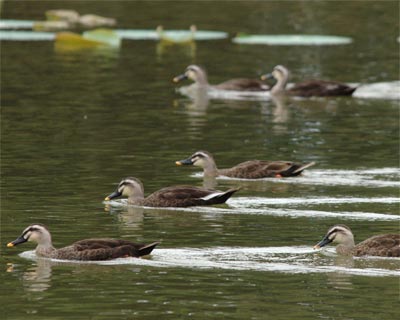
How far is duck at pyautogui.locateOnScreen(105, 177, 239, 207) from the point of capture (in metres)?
26.1

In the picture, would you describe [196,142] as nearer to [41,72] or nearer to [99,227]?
[99,227]

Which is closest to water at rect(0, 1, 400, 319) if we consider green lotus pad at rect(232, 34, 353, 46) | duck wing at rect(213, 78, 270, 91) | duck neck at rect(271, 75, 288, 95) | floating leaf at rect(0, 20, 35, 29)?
green lotus pad at rect(232, 34, 353, 46)

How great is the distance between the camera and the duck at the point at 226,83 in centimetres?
4225

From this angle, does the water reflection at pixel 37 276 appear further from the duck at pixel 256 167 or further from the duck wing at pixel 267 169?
the duck wing at pixel 267 169

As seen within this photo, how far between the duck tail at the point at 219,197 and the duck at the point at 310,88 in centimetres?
1605

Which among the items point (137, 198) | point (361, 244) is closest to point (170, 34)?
point (137, 198)

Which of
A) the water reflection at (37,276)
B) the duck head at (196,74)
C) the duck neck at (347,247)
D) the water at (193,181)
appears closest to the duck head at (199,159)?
the water at (193,181)

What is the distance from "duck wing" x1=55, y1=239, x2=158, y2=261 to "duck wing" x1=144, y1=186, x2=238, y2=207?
14.9ft

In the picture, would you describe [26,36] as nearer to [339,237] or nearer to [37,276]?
[339,237]

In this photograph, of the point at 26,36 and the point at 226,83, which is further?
the point at 26,36

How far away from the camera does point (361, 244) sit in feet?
72.2

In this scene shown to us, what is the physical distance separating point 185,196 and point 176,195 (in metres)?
0.15

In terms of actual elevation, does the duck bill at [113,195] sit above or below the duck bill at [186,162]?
below

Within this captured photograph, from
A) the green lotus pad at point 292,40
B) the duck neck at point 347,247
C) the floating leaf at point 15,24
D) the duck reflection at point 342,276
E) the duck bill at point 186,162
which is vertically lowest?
the duck reflection at point 342,276
